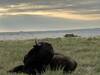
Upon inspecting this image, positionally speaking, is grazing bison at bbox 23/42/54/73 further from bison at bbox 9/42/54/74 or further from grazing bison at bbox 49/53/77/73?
grazing bison at bbox 49/53/77/73

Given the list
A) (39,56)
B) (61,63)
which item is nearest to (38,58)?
(39,56)

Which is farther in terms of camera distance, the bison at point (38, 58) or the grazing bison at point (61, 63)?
the grazing bison at point (61, 63)

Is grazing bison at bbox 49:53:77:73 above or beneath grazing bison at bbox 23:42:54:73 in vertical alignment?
beneath

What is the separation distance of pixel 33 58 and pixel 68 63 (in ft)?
3.18

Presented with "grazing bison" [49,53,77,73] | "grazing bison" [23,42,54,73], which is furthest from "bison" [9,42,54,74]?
"grazing bison" [49,53,77,73]

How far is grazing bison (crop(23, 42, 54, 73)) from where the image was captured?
11.1 m

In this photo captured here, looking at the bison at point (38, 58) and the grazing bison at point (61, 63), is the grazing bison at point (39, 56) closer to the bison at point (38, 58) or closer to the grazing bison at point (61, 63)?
the bison at point (38, 58)

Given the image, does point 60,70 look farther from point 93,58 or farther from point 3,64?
point 93,58

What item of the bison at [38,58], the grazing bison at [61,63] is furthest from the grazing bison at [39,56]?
the grazing bison at [61,63]

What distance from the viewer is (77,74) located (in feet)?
39.4

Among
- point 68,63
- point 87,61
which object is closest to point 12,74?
point 68,63

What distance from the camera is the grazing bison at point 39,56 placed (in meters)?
11.1

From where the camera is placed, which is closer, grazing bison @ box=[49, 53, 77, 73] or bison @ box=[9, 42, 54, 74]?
bison @ box=[9, 42, 54, 74]

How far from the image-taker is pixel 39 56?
11180mm
